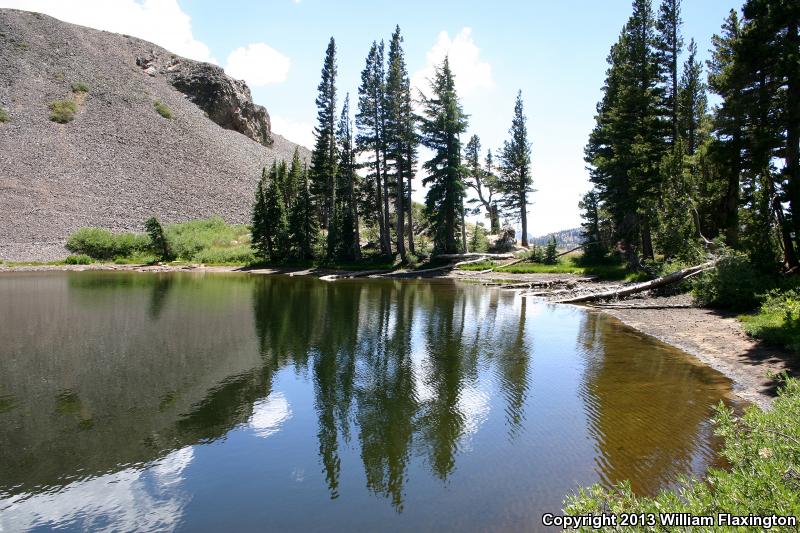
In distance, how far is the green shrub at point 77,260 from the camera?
188ft

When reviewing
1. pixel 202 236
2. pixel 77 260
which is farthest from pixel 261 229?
pixel 77 260

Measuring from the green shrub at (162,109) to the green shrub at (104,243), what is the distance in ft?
149

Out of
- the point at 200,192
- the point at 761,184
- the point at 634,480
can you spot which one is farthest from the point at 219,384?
the point at 200,192

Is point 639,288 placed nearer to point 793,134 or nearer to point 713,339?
point 793,134

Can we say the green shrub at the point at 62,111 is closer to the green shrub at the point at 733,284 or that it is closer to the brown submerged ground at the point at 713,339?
the brown submerged ground at the point at 713,339

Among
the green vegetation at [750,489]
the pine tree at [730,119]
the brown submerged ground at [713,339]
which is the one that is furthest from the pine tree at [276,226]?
the green vegetation at [750,489]

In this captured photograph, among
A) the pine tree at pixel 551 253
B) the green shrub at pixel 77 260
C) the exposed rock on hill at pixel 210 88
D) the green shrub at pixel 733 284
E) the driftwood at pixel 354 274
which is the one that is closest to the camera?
the green shrub at pixel 733 284

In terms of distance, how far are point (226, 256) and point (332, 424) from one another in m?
57.5

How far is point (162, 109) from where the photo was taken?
100 metres

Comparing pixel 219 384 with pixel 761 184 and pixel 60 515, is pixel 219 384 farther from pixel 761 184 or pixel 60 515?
pixel 761 184

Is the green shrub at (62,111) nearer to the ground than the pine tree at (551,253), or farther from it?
farther from it

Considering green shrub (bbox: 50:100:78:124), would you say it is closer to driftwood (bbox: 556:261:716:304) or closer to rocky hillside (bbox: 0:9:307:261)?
rocky hillside (bbox: 0:9:307:261)

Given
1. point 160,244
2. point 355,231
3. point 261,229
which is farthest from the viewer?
point 160,244

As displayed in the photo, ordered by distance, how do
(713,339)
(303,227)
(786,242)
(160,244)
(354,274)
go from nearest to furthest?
(713,339) < (786,242) < (354,274) < (303,227) < (160,244)
